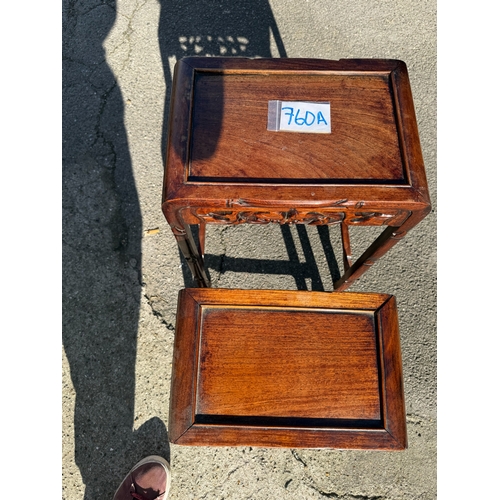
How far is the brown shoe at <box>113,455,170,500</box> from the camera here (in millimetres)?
1469

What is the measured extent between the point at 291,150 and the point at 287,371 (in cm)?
65

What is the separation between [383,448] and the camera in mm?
1036

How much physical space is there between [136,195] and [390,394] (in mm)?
1442

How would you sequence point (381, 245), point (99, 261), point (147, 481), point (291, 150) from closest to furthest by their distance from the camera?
point (291, 150), point (381, 245), point (147, 481), point (99, 261)

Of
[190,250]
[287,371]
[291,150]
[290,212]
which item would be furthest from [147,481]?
[291,150]

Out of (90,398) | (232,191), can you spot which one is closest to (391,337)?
(232,191)

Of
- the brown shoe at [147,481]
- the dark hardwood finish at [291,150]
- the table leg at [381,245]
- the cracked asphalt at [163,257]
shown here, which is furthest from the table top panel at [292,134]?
the brown shoe at [147,481]

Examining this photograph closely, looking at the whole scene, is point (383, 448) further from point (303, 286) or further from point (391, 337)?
point (303, 286)

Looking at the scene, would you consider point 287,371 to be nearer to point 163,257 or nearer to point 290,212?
point 290,212

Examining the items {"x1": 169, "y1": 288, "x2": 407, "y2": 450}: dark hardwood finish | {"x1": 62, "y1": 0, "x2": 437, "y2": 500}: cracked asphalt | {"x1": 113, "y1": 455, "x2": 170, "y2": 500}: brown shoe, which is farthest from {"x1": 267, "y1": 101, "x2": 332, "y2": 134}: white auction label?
{"x1": 113, "y1": 455, "x2": 170, "y2": 500}: brown shoe

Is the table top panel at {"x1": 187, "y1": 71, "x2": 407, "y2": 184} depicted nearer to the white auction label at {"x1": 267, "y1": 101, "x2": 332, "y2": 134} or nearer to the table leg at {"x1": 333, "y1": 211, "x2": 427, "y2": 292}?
the white auction label at {"x1": 267, "y1": 101, "x2": 332, "y2": 134}

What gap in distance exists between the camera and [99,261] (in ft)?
5.85

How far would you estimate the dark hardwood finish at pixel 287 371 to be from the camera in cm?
104

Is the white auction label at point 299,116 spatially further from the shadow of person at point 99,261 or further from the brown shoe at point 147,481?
the brown shoe at point 147,481
